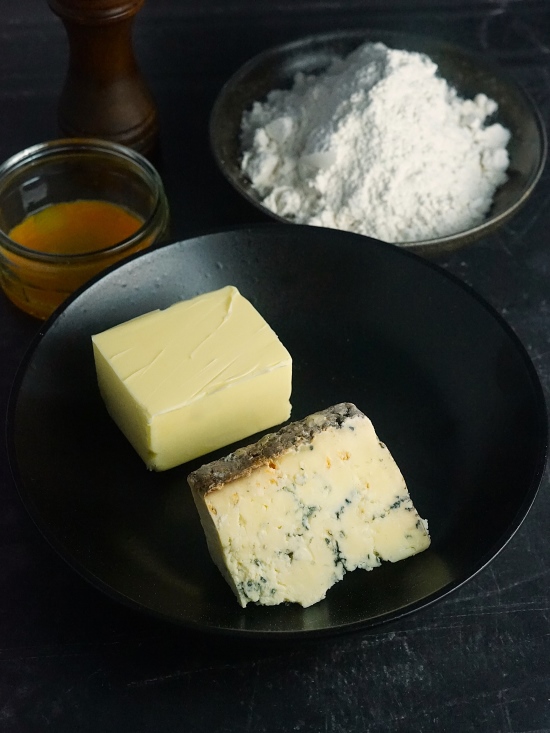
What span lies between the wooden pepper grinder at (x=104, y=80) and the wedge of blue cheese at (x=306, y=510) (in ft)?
2.06

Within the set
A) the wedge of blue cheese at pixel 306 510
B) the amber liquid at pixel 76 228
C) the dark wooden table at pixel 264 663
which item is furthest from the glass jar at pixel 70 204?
the wedge of blue cheese at pixel 306 510

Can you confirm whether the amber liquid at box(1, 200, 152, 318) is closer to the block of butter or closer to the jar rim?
the jar rim

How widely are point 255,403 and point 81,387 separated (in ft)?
0.72

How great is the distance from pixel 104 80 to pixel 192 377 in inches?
21.7

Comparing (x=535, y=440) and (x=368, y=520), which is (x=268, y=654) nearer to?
(x=368, y=520)

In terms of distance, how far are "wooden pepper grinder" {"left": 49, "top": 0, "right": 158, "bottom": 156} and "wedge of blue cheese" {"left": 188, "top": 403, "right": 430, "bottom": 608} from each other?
0.63m

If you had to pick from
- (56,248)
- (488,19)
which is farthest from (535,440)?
(488,19)

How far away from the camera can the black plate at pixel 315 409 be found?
91 cm

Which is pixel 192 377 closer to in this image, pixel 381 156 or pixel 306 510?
pixel 306 510

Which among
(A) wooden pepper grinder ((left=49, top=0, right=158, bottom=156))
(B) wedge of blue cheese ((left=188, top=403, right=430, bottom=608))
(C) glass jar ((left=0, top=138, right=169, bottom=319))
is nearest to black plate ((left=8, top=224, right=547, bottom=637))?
(B) wedge of blue cheese ((left=188, top=403, right=430, bottom=608))

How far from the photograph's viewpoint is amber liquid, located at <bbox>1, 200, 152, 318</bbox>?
1169mm

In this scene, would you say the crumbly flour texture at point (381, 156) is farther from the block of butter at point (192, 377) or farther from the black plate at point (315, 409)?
the block of butter at point (192, 377)

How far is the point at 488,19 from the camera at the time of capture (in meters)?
1.81

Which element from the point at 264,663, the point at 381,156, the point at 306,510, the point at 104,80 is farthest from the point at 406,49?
the point at 264,663
